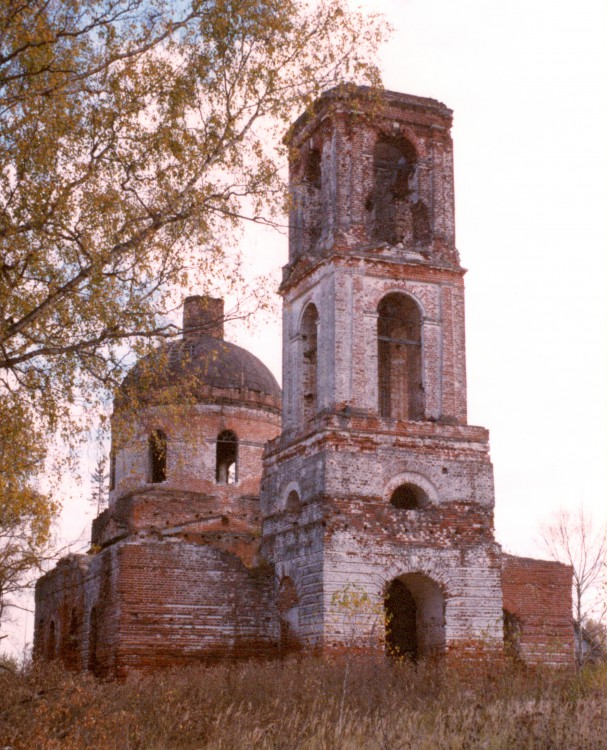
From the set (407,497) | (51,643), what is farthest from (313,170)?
(51,643)

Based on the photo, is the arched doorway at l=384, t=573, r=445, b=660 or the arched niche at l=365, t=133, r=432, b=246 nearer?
the arched doorway at l=384, t=573, r=445, b=660

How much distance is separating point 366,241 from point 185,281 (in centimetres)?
941

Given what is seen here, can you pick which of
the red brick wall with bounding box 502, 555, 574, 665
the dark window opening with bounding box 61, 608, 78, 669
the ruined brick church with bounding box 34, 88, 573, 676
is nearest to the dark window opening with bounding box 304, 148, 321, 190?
the ruined brick church with bounding box 34, 88, 573, 676

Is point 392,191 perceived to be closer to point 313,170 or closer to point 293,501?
point 313,170

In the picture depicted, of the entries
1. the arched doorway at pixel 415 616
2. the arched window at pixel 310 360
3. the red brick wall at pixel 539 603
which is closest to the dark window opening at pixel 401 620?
the arched doorway at pixel 415 616

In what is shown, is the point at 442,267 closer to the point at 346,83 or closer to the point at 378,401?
the point at 378,401

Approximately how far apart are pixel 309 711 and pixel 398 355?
11.5m

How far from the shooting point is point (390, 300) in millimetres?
21859

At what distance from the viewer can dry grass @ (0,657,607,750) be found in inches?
350

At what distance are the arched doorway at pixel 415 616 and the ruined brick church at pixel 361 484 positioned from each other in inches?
1.5

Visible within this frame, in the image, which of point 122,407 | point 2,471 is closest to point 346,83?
point 122,407

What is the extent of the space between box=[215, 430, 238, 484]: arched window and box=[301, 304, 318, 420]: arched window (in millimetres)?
5520

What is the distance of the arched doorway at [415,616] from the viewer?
755 inches

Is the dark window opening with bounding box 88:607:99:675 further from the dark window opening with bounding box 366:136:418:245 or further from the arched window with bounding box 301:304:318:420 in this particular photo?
the dark window opening with bounding box 366:136:418:245
